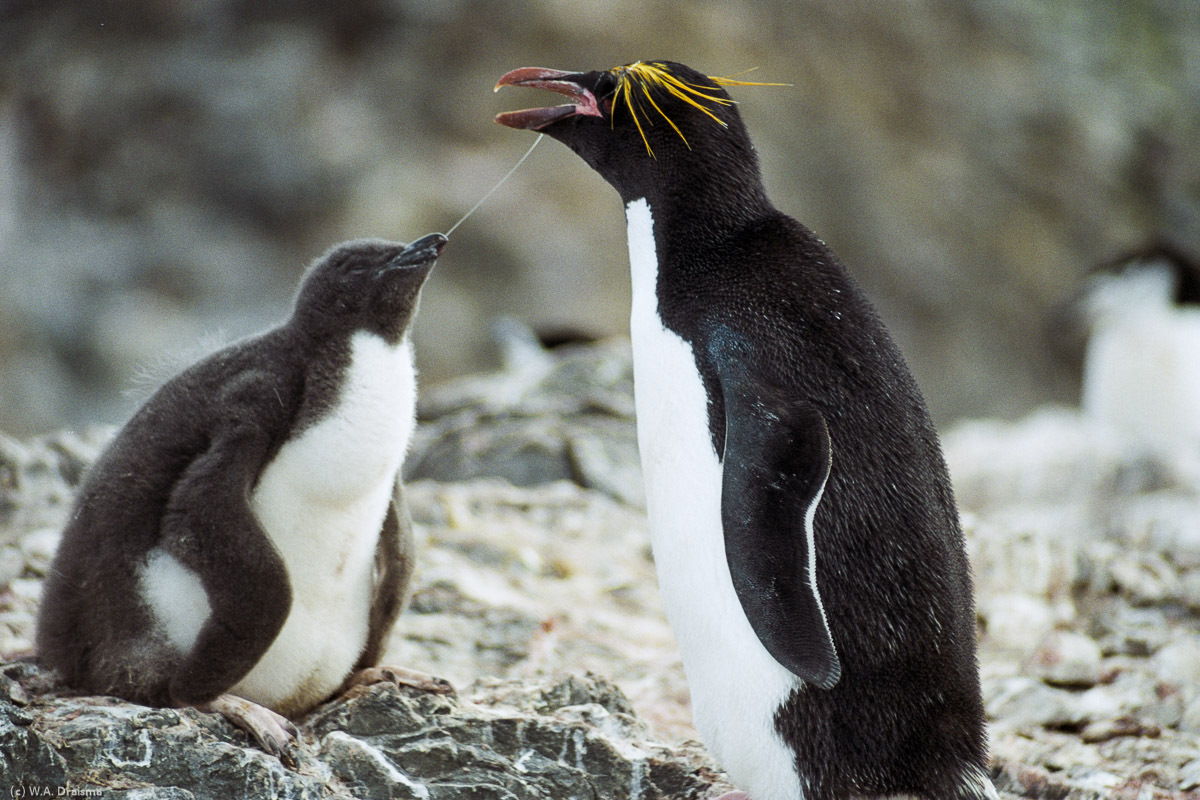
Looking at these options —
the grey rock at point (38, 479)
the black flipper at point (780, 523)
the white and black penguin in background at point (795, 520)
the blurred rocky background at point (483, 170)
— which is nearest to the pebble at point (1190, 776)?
the white and black penguin in background at point (795, 520)

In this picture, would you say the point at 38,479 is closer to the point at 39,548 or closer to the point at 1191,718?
the point at 39,548

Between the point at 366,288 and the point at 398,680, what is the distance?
77 cm

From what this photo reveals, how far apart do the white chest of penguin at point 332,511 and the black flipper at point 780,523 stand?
2.28 ft

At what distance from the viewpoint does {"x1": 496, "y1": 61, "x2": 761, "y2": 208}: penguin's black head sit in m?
2.41

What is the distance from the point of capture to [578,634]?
12.2 ft

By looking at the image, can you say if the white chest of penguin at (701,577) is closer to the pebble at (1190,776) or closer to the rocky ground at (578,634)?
the rocky ground at (578,634)

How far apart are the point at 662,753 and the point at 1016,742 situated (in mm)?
946

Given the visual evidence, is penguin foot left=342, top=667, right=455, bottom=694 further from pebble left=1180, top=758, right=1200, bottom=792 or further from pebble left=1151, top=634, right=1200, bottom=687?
pebble left=1151, top=634, right=1200, bottom=687

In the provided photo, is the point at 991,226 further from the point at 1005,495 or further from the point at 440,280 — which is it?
the point at 1005,495

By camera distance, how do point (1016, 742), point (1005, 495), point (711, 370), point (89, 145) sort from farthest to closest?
point (89, 145), point (1005, 495), point (1016, 742), point (711, 370)

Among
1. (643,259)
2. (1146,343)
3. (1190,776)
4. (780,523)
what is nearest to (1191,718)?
(1190,776)

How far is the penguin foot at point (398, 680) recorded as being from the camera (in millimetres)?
2562

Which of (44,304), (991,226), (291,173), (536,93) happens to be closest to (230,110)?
(291,173)

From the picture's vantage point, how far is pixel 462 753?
93.5 inches
